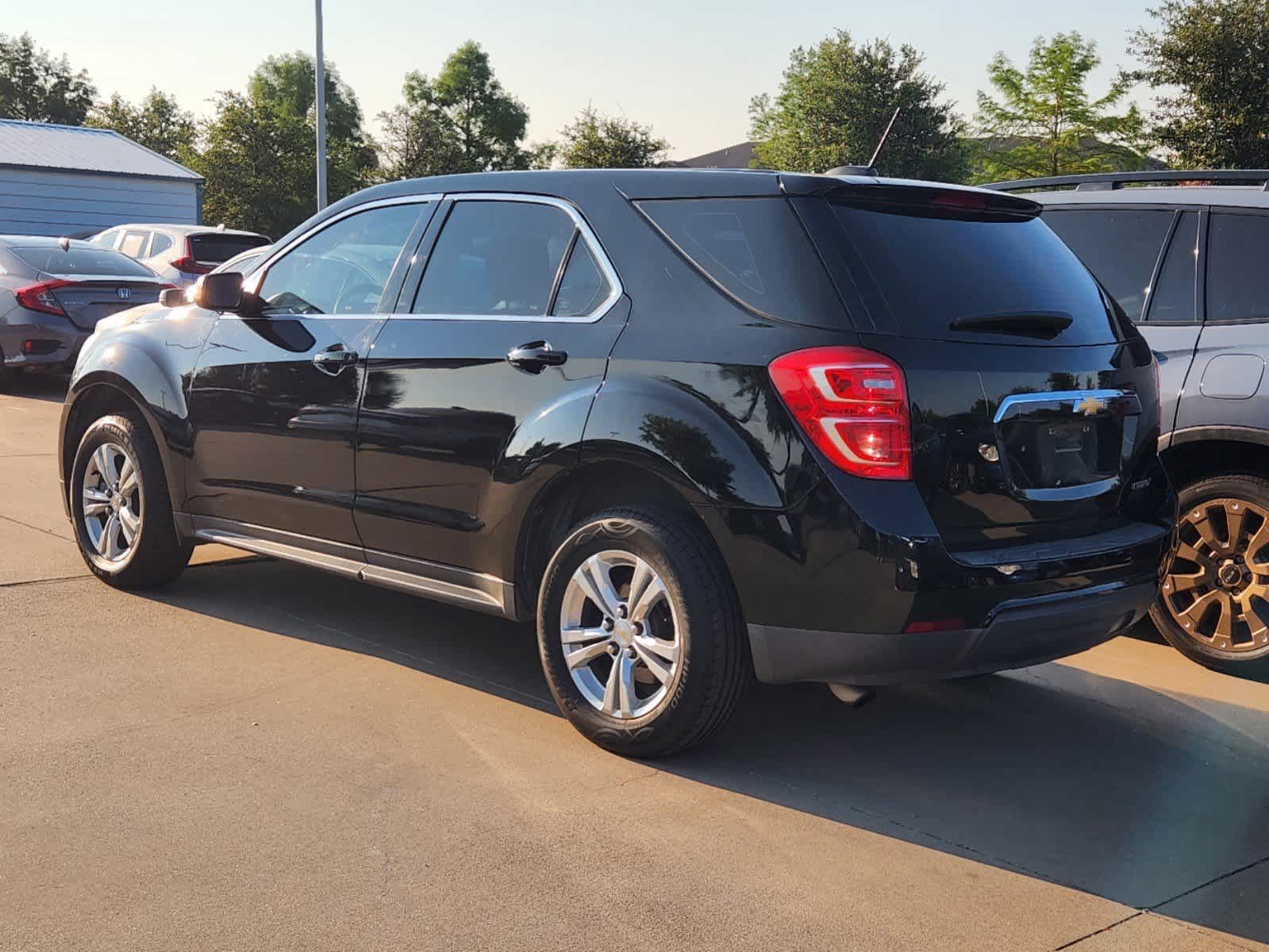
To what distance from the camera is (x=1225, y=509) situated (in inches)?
212

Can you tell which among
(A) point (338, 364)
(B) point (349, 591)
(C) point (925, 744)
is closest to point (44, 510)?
(B) point (349, 591)

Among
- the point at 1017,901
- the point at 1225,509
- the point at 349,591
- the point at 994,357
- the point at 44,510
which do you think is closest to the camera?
the point at 1017,901

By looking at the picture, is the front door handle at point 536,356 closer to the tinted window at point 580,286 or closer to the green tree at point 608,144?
the tinted window at point 580,286

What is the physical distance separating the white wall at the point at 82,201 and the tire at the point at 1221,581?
28831 mm

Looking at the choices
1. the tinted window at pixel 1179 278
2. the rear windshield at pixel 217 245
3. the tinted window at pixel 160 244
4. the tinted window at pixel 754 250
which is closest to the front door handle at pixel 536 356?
the tinted window at pixel 754 250

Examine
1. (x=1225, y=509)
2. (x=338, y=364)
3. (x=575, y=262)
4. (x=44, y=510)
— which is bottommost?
(x=44, y=510)

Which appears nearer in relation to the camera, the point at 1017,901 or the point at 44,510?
the point at 1017,901

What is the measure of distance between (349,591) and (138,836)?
270 cm

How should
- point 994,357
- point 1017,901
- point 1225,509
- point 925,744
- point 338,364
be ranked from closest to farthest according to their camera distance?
point 1017,901 → point 994,357 → point 925,744 → point 338,364 → point 1225,509

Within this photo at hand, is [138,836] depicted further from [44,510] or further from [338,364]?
[44,510]

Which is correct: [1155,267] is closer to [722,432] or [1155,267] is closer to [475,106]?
[722,432]

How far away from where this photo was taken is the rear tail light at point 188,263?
1745cm

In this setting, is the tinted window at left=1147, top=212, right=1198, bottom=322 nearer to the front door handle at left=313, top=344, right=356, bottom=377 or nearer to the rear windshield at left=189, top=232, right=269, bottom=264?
the front door handle at left=313, top=344, right=356, bottom=377

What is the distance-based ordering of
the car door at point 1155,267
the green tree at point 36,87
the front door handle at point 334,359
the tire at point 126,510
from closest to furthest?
the front door handle at point 334,359 → the car door at point 1155,267 → the tire at point 126,510 → the green tree at point 36,87
